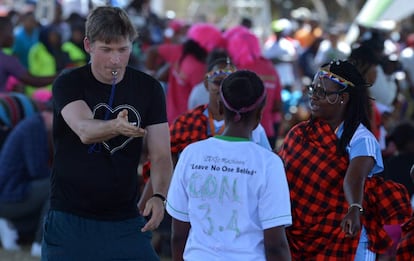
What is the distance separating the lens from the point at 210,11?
80.3 ft

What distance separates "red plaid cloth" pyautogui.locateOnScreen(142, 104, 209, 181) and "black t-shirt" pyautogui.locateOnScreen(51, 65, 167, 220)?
156 cm

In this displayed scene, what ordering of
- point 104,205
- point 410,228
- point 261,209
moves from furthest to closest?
1. point 410,228
2. point 104,205
3. point 261,209

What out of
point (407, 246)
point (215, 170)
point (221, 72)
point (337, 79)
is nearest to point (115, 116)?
point (215, 170)

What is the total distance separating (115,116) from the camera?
4.15 m

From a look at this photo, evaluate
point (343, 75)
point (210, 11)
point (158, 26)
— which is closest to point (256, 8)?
point (210, 11)

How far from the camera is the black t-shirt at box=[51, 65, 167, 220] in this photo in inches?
165

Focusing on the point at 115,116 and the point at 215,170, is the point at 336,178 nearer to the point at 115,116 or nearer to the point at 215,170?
the point at 215,170

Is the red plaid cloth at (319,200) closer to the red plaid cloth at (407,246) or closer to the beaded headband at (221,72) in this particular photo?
the red plaid cloth at (407,246)

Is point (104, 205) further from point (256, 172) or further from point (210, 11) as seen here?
point (210, 11)

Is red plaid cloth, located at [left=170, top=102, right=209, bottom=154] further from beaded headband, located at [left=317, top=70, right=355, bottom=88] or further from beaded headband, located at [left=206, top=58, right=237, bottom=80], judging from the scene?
beaded headband, located at [left=317, top=70, right=355, bottom=88]

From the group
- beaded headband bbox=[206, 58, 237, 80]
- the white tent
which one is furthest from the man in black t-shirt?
the white tent

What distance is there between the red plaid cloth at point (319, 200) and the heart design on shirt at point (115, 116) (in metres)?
1.03

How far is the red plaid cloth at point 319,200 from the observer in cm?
482

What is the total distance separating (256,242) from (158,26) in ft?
47.7
